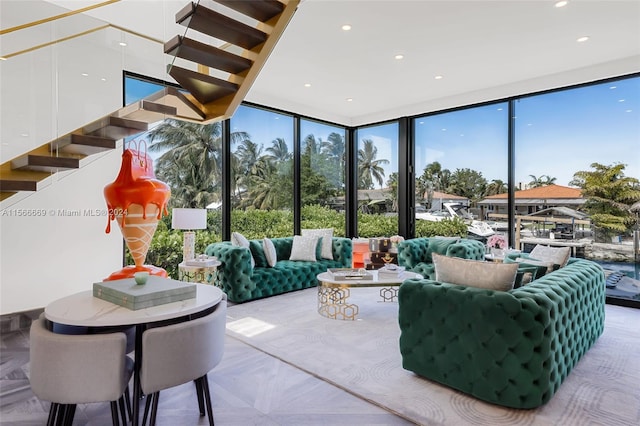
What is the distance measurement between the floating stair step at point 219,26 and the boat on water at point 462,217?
14.8 feet

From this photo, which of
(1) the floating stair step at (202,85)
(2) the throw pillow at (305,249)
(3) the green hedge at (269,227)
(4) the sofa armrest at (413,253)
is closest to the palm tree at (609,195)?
(3) the green hedge at (269,227)

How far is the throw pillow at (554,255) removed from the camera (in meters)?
3.35

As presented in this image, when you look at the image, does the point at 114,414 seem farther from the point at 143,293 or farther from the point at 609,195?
the point at 609,195

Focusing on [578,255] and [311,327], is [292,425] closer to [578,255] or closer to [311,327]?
[311,327]

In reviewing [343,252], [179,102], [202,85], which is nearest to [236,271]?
[343,252]

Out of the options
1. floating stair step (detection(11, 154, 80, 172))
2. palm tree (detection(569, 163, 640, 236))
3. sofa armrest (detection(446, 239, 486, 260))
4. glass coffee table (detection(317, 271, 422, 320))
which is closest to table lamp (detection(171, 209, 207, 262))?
floating stair step (detection(11, 154, 80, 172))

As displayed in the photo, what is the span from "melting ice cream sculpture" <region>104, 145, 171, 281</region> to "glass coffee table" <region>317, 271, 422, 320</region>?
1.97m

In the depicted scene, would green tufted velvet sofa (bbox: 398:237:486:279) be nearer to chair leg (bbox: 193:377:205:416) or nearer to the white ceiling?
the white ceiling

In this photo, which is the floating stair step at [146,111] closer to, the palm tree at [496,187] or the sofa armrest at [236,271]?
the sofa armrest at [236,271]

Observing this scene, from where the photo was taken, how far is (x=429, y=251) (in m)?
5.22

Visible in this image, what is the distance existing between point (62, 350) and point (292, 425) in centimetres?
122

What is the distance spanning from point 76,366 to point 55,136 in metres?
2.19

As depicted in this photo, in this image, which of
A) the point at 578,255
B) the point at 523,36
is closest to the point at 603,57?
the point at 523,36

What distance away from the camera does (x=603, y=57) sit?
14.6 feet
